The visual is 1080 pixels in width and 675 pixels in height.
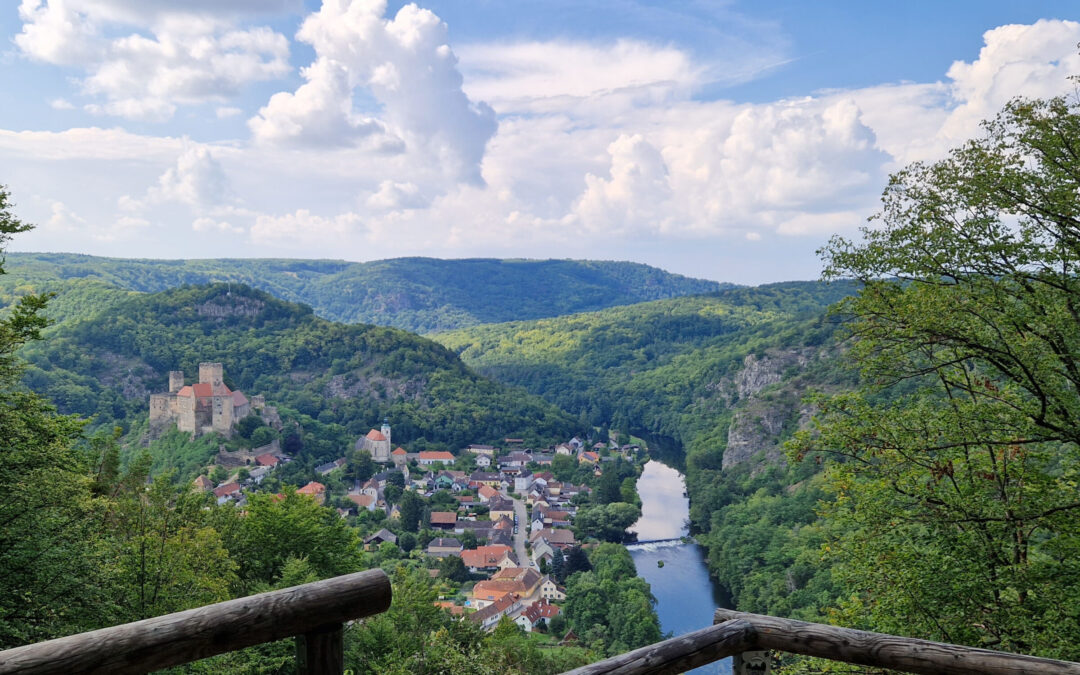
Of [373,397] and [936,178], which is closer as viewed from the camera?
[936,178]

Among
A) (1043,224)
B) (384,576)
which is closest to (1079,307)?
(1043,224)

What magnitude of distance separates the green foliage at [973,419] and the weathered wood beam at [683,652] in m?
5.79

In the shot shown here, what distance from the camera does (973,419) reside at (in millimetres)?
7828

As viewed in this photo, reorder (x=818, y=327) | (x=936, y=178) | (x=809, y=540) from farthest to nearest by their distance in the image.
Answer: (x=818, y=327) < (x=809, y=540) < (x=936, y=178)

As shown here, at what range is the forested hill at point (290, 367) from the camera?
68312 millimetres

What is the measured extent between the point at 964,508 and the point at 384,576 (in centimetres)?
769

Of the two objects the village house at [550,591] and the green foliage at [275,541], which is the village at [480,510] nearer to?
the village house at [550,591]

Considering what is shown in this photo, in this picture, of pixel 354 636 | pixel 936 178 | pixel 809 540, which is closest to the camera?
pixel 936 178

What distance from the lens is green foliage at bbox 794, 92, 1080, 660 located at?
7164 mm

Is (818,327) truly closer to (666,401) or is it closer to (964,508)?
(666,401)

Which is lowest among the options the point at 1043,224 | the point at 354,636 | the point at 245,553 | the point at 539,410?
the point at 539,410

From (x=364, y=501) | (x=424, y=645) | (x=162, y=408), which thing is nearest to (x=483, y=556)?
(x=364, y=501)

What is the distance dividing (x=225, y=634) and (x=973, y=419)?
8.37 metres

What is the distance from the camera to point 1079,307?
7.59 metres
